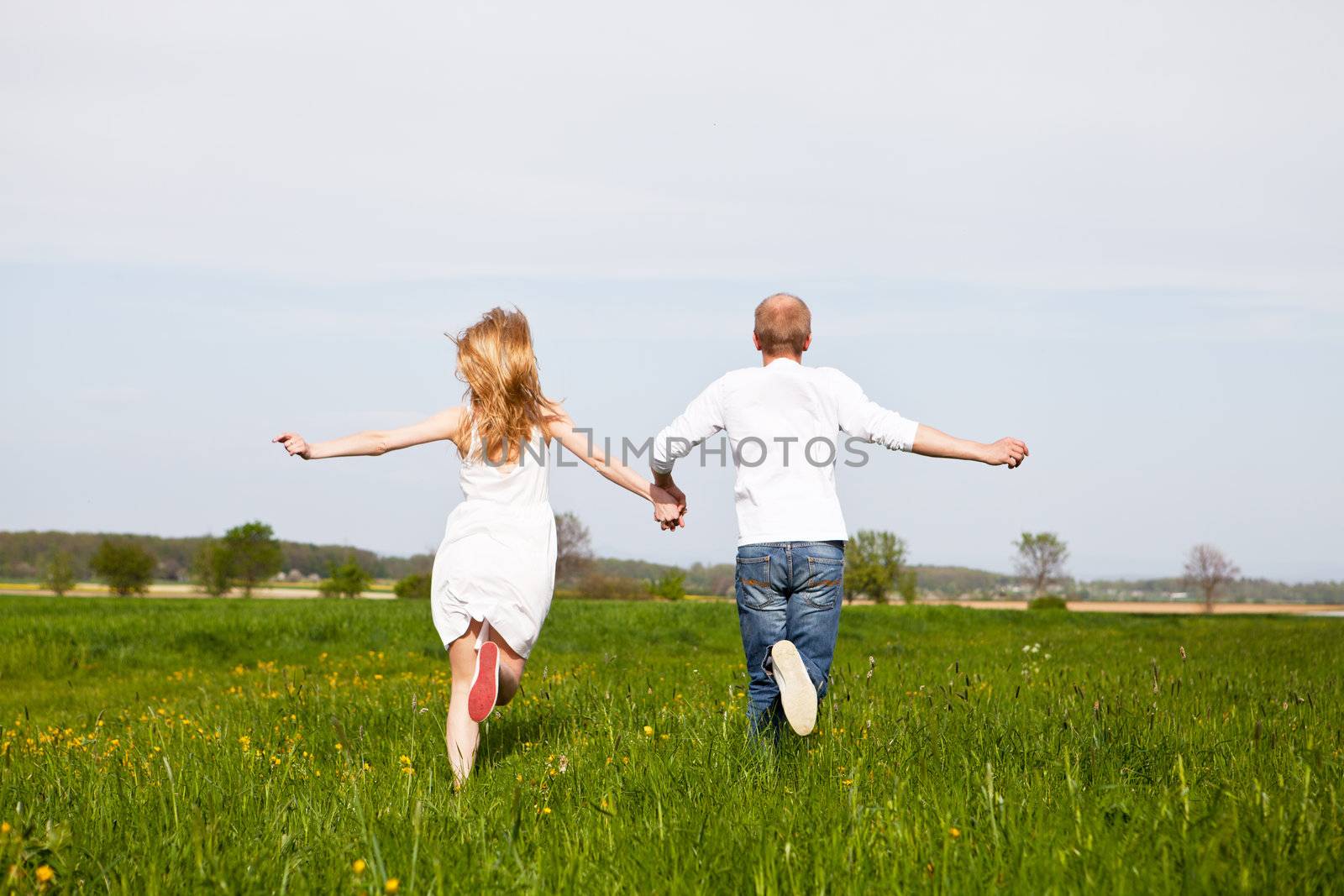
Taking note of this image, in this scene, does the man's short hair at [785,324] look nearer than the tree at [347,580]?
Yes

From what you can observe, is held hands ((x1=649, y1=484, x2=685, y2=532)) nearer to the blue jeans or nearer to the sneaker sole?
the blue jeans

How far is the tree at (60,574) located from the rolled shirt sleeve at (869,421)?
90961 millimetres

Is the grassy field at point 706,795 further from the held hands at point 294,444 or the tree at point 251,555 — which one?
the tree at point 251,555

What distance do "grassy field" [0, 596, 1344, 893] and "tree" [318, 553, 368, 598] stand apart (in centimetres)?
7371

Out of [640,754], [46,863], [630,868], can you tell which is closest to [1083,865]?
[630,868]

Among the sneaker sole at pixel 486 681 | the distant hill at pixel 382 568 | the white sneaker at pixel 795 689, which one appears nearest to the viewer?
the white sneaker at pixel 795 689

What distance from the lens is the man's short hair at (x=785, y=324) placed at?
520 centimetres

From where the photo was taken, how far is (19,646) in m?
14.7

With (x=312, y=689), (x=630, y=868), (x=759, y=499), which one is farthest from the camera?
(x=312, y=689)

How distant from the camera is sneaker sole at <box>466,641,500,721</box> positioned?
178 inches

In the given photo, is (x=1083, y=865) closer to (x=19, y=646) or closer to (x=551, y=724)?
(x=551, y=724)

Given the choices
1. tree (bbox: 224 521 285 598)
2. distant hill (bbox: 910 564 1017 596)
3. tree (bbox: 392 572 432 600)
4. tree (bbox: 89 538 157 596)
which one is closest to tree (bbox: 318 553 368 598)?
tree (bbox: 224 521 285 598)

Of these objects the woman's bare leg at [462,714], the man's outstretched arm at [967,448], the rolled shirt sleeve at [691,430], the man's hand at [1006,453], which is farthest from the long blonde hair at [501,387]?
the man's hand at [1006,453]

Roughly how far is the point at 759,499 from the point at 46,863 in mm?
3282
